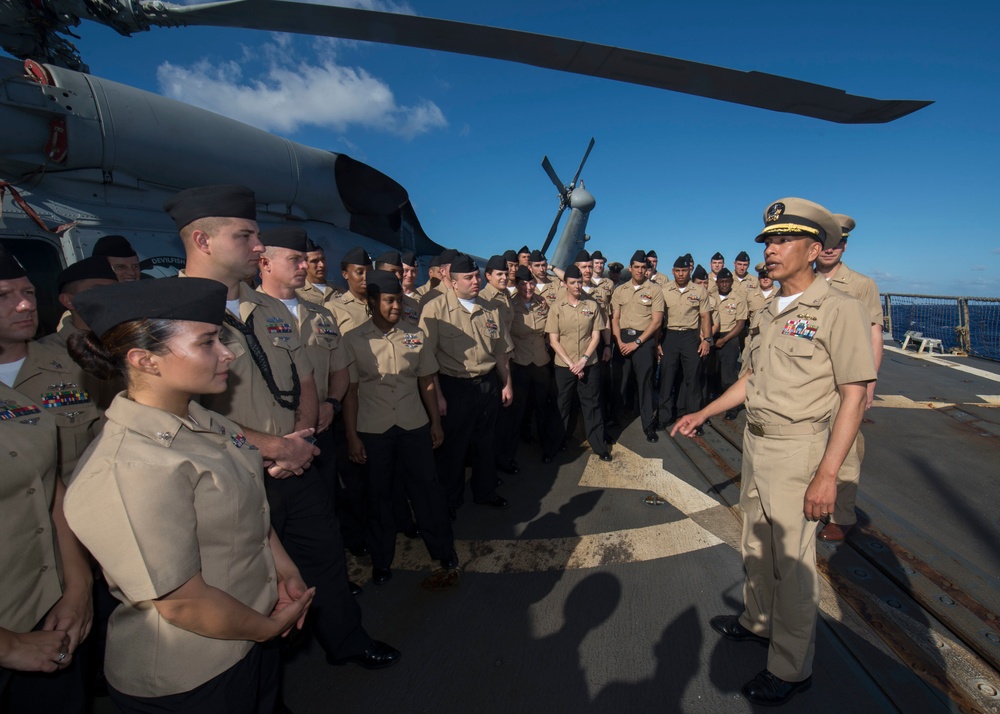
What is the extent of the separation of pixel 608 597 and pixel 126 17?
5.77 metres

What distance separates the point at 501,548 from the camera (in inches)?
123

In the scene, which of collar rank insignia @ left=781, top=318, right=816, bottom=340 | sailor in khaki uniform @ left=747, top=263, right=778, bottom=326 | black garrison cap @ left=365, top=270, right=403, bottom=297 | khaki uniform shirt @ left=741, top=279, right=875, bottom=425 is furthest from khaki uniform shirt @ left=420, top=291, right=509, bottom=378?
sailor in khaki uniform @ left=747, top=263, right=778, bottom=326

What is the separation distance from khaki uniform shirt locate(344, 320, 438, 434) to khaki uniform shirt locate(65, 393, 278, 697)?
134 cm

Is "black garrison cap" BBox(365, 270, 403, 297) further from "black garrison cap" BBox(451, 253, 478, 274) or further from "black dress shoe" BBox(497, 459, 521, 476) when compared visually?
"black dress shoe" BBox(497, 459, 521, 476)

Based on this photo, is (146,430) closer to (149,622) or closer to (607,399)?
(149,622)

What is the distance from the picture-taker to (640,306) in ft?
18.1

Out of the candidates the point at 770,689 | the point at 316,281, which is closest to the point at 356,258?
the point at 316,281

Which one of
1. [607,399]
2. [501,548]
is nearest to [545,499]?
[501,548]

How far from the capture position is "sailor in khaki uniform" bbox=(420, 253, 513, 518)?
361 cm

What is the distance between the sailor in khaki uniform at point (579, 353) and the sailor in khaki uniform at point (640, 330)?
860 millimetres

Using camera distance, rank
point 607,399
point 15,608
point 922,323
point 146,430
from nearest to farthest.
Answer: point 146,430, point 15,608, point 607,399, point 922,323

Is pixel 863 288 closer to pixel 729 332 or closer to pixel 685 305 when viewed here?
pixel 685 305

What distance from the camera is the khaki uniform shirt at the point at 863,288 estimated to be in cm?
340

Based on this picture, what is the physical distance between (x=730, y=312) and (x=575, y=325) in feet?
10.8
